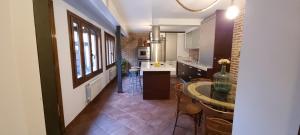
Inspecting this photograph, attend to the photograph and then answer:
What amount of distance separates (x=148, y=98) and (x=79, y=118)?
177cm

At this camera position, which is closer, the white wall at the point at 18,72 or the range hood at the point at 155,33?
the white wall at the point at 18,72

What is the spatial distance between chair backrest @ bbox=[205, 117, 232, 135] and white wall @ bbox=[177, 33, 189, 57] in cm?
610

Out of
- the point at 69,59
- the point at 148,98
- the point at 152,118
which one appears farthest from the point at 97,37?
the point at 152,118

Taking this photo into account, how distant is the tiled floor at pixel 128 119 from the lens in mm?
2430

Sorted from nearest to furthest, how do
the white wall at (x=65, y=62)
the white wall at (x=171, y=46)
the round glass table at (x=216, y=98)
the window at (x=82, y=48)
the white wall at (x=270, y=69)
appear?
the white wall at (x=270, y=69), the round glass table at (x=216, y=98), the white wall at (x=65, y=62), the window at (x=82, y=48), the white wall at (x=171, y=46)

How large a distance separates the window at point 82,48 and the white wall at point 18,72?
7.16 feet

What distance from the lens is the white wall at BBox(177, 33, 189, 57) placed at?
23.5 feet

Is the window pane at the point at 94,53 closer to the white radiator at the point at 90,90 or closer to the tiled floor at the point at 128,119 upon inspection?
the white radiator at the point at 90,90

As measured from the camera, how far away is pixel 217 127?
4.29 ft

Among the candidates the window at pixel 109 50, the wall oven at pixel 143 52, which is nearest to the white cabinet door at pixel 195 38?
the wall oven at pixel 143 52

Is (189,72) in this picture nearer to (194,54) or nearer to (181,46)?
(194,54)

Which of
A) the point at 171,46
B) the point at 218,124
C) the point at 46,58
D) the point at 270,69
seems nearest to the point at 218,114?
the point at 218,124

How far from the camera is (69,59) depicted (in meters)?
2.60

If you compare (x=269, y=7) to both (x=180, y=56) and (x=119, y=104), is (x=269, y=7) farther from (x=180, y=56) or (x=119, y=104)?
(x=180, y=56)
